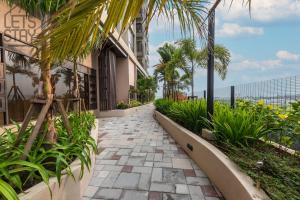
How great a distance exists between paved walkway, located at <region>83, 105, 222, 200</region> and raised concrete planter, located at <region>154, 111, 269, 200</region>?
0.50 feet

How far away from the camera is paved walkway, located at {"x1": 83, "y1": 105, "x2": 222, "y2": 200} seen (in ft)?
9.81

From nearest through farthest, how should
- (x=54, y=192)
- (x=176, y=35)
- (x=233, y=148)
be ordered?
(x=176, y=35) < (x=54, y=192) < (x=233, y=148)

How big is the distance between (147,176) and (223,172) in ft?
4.45

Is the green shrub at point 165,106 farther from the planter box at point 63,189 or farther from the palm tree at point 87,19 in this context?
the palm tree at point 87,19

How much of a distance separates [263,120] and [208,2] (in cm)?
287

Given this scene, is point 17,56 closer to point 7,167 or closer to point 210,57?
point 7,167

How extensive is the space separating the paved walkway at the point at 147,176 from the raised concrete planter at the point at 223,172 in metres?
0.15

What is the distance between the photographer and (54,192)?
7.23 feet

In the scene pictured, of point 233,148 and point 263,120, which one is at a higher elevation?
point 263,120

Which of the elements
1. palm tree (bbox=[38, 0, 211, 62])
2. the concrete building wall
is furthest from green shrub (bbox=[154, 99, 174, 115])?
palm tree (bbox=[38, 0, 211, 62])

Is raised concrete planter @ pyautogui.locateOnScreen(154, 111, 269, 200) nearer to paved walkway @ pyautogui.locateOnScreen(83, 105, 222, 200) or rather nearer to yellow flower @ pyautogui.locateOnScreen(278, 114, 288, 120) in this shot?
paved walkway @ pyautogui.locateOnScreen(83, 105, 222, 200)

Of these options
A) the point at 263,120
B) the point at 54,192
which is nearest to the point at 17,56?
the point at 54,192

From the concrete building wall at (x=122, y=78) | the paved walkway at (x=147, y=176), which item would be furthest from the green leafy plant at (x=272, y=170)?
the concrete building wall at (x=122, y=78)

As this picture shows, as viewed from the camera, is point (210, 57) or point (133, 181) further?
point (210, 57)
